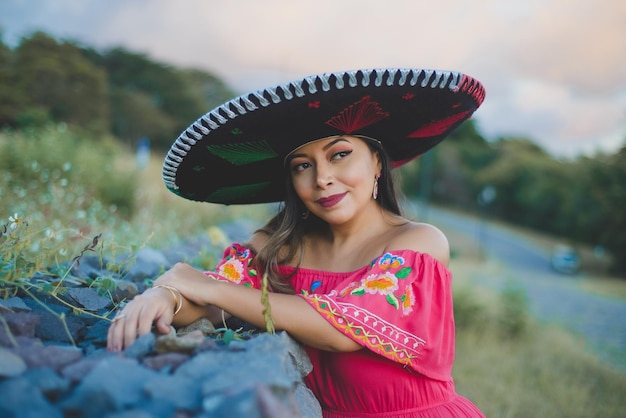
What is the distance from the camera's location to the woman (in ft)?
5.58

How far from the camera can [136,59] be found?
4522 cm

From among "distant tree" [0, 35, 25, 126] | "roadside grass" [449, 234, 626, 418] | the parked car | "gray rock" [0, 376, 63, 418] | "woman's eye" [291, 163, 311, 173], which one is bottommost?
the parked car

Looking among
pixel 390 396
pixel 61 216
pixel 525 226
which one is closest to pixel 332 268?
pixel 390 396

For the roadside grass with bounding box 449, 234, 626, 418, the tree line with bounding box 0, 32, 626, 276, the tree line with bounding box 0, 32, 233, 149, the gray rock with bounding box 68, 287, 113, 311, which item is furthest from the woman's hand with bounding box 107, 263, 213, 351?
the tree line with bounding box 0, 32, 233, 149

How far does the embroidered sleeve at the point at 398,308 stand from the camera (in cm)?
168

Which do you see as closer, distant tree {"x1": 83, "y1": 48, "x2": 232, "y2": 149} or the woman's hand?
the woman's hand

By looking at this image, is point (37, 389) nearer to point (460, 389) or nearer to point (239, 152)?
point (239, 152)

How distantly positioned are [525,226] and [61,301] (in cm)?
4736

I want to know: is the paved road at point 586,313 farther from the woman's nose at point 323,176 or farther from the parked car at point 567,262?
the parked car at point 567,262

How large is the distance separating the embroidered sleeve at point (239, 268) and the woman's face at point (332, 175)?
39 centimetres

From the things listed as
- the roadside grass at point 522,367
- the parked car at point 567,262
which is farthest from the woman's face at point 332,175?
the parked car at point 567,262

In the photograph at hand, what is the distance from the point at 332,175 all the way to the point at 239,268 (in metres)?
0.58

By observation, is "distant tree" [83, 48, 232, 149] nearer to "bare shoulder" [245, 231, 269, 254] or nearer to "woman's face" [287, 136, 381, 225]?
"bare shoulder" [245, 231, 269, 254]

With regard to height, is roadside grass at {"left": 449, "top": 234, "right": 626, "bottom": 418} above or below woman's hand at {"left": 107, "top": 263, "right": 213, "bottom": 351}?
below
